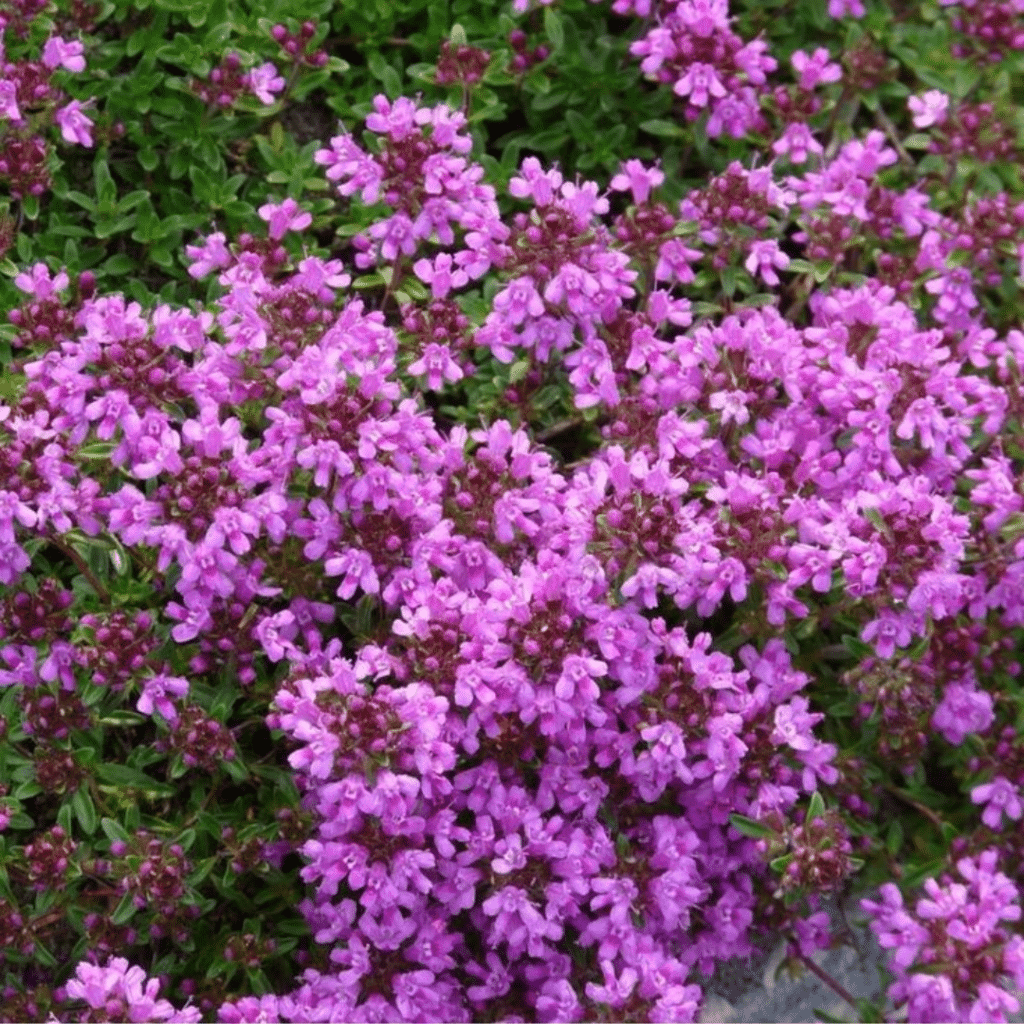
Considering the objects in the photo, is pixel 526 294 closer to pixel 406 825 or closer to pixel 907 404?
pixel 907 404

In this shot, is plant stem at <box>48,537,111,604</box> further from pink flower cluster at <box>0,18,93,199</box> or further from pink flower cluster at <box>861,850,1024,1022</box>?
pink flower cluster at <box>861,850,1024,1022</box>

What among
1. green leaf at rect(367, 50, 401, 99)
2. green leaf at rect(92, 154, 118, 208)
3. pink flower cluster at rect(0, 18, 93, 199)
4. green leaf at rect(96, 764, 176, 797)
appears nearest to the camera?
green leaf at rect(96, 764, 176, 797)

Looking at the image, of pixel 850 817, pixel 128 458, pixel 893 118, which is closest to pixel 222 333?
pixel 128 458

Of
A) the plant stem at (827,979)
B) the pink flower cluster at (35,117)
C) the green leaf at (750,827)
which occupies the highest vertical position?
the pink flower cluster at (35,117)

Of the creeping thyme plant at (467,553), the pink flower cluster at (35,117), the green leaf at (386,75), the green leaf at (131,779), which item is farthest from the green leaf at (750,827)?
the pink flower cluster at (35,117)

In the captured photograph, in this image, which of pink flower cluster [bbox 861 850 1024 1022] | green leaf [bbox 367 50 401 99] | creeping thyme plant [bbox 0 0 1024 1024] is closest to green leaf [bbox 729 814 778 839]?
creeping thyme plant [bbox 0 0 1024 1024]

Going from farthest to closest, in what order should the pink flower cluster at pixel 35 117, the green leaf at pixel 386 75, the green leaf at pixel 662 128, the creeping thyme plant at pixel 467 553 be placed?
the green leaf at pixel 662 128 → the green leaf at pixel 386 75 → the pink flower cluster at pixel 35 117 → the creeping thyme plant at pixel 467 553

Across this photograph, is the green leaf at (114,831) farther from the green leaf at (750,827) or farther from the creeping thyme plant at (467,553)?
the green leaf at (750,827)
